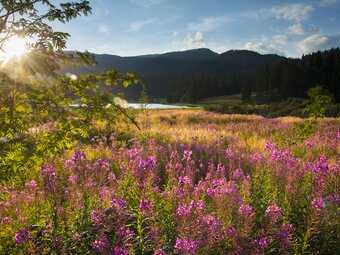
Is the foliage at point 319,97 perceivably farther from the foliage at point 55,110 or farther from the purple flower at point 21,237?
the purple flower at point 21,237

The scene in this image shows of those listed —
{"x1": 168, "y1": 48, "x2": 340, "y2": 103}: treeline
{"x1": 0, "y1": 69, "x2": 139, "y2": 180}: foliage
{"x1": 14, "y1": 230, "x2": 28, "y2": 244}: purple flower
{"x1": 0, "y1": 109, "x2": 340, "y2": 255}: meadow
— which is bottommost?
{"x1": 0, "y1": 109, "x2": 340, "y2": 255}: meadow

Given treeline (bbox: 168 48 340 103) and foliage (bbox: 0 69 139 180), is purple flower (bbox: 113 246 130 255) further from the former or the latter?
treeline (bbox: 168 48 340 103)

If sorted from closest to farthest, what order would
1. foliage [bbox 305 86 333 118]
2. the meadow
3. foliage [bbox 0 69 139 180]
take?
foliage [bbox 0 69 139 180] → the meadow → foliage [bbox 305 86 333 118]

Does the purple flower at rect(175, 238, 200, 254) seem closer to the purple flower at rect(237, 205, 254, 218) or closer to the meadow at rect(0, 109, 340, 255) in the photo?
the meadow at rect(0, 109, 340, 255)

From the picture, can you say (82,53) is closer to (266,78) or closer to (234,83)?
(266,78)

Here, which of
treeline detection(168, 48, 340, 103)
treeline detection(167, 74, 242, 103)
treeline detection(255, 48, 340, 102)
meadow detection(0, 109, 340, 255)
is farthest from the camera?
treeline detection(167, 74, 242, 103)

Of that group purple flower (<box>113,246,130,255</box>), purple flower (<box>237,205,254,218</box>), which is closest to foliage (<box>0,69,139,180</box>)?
purple flower (<box>113,246,130,255</box>)

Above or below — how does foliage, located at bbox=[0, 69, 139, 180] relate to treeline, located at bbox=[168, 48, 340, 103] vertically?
below

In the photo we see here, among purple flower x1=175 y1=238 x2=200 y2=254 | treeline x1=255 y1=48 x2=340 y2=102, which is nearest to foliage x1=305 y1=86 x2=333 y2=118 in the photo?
purple flower x1=175 y1=238 x2=200 y2=254

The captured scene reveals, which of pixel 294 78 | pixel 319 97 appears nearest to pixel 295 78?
pixel 294 78

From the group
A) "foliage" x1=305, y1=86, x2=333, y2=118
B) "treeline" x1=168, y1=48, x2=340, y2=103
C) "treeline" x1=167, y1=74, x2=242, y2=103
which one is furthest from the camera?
"treeline" x1=167, y1=74, x2=242, y2=103

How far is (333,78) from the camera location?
6775cm

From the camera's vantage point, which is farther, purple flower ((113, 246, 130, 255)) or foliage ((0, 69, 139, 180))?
foliage ((0, 69, 139, 180))

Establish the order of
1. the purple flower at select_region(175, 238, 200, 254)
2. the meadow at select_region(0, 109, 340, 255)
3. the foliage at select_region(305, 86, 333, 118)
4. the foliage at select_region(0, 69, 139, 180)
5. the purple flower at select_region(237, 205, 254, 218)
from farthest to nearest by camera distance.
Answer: the foliage at select_region(305, 86, 333, 118)
the purple flower at select_region(237, 205, 254, 218)
the meadow at select_region(0, 109, 340, 255)
the foliage at select_region(0, 69, 139, 180)
the purple flower at select_region(175, 238, 200, 254)
